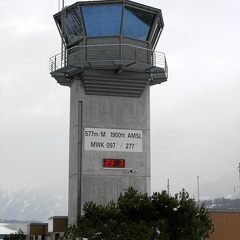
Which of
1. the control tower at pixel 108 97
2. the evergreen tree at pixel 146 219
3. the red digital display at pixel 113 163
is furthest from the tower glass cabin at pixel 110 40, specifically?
the evergreen tree at pixel 146 219

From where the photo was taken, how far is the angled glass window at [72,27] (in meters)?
38.9

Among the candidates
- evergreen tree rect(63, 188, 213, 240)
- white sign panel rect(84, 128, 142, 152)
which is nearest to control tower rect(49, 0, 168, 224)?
white sign panel rect(84, 128, 142, 152)

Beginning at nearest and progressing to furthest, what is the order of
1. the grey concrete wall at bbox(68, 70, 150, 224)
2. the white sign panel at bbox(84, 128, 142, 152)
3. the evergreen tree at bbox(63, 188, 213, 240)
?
the evergreen tree at bbox(63, 188, 213, 240)
the grey concrete wall at bbox(68, 70, 150, 224)
the white sign panel at bbox(84, 128, 142, 152)

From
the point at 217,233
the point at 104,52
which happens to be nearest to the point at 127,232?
the point at 217,233

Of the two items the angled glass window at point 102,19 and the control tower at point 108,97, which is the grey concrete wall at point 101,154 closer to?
the control tower at point 108,97

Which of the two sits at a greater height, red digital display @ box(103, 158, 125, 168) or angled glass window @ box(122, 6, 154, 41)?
angled glass window @ box(122, 6, 154, 41)

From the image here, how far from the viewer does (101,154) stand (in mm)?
37844

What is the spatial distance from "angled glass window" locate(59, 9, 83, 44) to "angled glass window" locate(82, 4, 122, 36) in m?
0.69

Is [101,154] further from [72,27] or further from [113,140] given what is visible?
[72,27]

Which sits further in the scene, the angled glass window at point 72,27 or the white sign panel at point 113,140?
the angled glass window at point 72,27

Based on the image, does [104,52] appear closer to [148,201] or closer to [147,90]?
[147,90]

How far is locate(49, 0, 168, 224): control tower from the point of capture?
3762 cm

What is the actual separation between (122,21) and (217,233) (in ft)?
54.6

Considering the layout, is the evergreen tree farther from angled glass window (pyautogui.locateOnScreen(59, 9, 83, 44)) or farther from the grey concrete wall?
angled glass window (pyautogui.locateOnScreen(59, 9, 83, 44))
